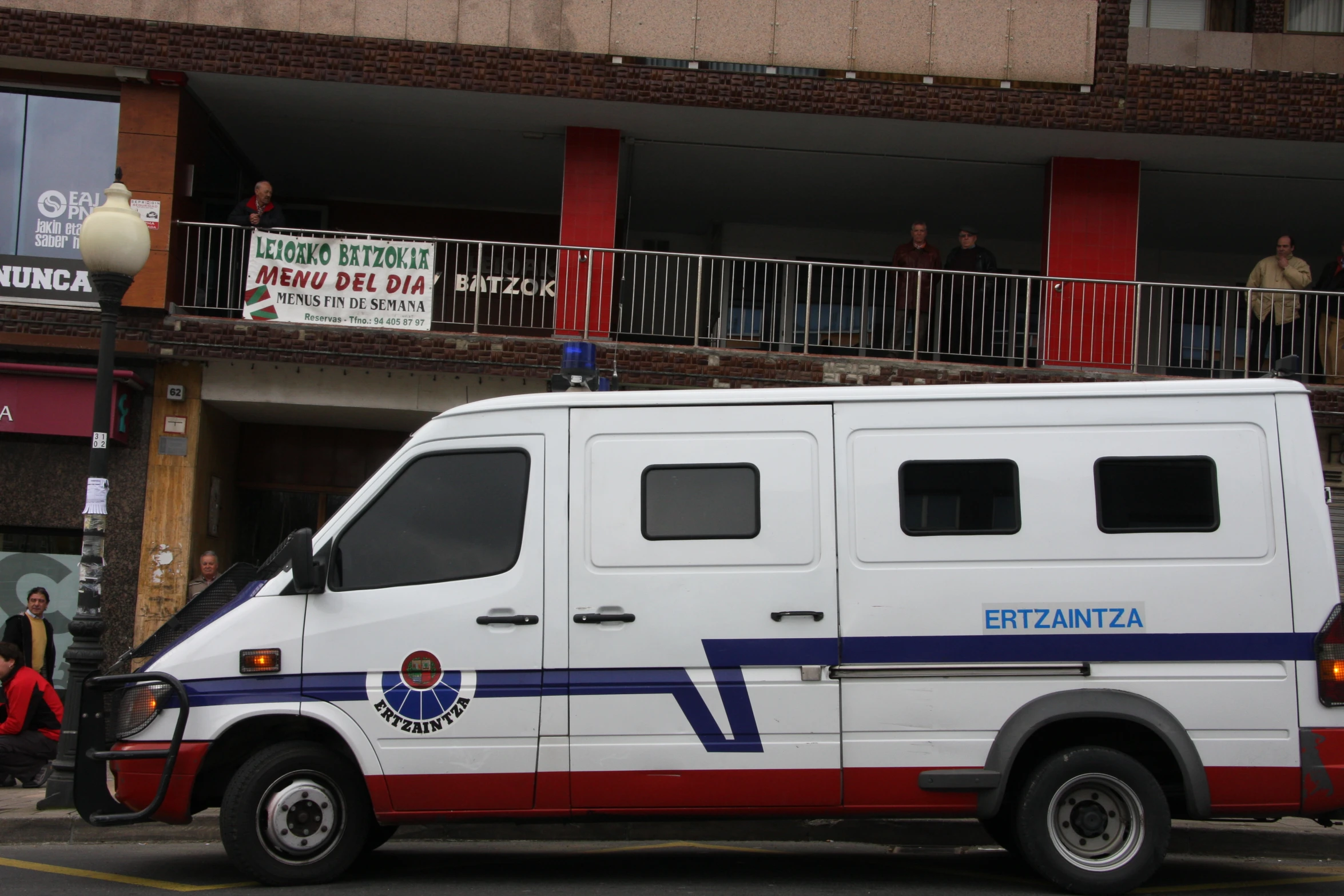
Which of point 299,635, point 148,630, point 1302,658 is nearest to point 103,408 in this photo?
point 299,635

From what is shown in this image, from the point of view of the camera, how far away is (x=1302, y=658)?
5980 millimetres

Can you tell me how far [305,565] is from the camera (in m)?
6.20

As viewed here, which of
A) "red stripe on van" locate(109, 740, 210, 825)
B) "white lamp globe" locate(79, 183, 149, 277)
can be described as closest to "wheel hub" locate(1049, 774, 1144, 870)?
"red stripe on van" locate(109, 740, 210, 825)

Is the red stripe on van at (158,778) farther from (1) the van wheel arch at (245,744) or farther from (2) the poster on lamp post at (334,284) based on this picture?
(2) the poster on lamp post at (334,284)

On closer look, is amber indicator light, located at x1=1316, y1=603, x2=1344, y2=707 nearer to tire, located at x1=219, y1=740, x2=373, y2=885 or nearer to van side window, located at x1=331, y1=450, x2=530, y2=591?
van side window, located at x1=331, y1=450, x2=530, y2=591

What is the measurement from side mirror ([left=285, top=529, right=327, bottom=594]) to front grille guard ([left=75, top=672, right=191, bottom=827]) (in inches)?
31.7

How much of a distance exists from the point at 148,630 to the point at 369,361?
3.58 m

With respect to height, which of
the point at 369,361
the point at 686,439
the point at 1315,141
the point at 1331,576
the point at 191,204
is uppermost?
the point at 1315,141

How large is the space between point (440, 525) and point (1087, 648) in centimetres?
327

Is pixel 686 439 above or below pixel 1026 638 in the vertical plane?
above

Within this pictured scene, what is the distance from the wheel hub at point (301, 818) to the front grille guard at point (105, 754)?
0.55 m

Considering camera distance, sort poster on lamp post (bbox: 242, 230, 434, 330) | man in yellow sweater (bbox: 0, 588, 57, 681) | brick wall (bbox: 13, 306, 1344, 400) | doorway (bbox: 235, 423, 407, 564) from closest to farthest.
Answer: man in yellow sweater (bbox: 0, 588, 57, 681)
brick wall (bbox: 13, 306, 1344, 400)
poster on lamp post (bbox: 242, 230, 434, 330)
doorway (bbox: 235, 423, 407, 564)

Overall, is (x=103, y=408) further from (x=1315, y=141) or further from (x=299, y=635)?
(x=1315, y=141)

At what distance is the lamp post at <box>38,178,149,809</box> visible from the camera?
28.1ft
